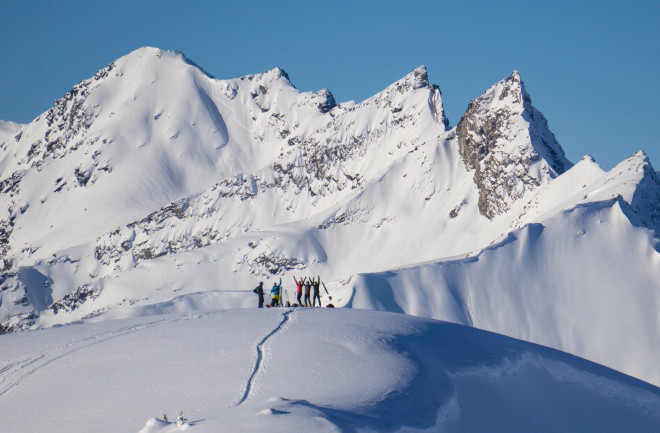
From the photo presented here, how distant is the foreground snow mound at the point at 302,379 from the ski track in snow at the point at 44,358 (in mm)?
72

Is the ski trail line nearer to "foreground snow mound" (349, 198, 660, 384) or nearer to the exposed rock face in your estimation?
"foreground snow mound" (349, 198, 660, 384)

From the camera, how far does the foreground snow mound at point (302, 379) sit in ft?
79.9

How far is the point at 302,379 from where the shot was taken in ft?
87.0

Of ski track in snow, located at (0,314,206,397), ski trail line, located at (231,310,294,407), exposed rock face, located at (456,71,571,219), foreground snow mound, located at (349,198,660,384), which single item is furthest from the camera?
exposed rock face, located at (456,71,571,219)

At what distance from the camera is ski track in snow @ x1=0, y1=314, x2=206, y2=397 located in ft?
96.5

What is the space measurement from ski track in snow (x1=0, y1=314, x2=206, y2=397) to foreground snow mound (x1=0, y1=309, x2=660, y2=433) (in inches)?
2.9

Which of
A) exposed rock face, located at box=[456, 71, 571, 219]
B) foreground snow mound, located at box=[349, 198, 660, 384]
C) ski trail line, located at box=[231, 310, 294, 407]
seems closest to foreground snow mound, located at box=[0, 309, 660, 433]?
ski trail line, located at box=[231, 310, 294, 407]

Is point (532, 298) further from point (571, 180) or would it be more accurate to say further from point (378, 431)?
point (378, 431)

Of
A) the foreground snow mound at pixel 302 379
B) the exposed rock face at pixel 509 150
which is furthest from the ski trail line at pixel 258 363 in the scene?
the exposed rock face at pixel 509 150

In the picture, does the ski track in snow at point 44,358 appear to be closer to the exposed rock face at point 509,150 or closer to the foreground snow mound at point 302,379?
the foreground snow mound at point 302,379

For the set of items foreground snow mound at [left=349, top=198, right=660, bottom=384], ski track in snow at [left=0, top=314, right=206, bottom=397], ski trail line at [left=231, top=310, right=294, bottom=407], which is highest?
ski track in snow at [left=0, top=314, right=206, bottom=397]

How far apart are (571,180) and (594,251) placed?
122 ft

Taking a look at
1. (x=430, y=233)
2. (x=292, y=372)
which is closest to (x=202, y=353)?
(x=292, y=372)

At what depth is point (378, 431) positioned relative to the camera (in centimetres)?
2317
